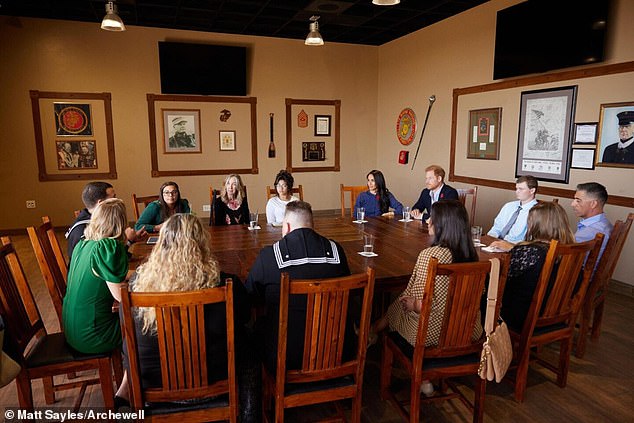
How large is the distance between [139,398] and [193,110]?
5813mm

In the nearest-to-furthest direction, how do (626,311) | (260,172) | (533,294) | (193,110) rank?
(533,294), (626,311), (193,110), (260,172)

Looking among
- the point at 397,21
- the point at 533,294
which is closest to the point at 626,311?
the point at 533,294

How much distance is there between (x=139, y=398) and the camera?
5.38 feet

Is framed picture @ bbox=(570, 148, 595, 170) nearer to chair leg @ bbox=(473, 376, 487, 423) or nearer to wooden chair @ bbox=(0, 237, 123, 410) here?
chair leg @ bbox=(473, 376, 487, 423)

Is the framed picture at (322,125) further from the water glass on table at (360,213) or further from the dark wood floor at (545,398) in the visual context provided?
the dark wood floor at (545,398)

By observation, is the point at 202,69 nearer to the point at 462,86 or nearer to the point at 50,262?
the point at 462,86

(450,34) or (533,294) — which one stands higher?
(450,34)

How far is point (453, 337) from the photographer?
6.59 ft

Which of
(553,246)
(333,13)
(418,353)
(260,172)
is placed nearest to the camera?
(418,353)

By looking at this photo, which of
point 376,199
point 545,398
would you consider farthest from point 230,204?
point 545,398

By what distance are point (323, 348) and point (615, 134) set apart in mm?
3718

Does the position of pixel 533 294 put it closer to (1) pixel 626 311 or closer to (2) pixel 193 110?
(1) pixel 626 311

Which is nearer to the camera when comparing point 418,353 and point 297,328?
point 297,328

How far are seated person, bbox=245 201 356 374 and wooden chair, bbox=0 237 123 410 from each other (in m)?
0.78
